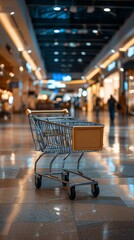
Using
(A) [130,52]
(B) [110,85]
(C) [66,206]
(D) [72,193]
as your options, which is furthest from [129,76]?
(C) [66,206]

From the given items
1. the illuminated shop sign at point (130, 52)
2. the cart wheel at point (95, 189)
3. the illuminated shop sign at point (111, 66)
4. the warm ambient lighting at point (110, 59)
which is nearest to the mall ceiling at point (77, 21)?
the warm ambient lighting at point (110, 59)

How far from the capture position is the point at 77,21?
87.1 feet

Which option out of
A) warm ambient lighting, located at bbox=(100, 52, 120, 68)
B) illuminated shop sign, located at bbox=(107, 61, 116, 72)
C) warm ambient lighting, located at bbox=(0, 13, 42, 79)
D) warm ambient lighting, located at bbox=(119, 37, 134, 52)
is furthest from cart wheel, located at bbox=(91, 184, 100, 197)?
illuminated shop sign, located at bbox=(107, 61, 116, 72)

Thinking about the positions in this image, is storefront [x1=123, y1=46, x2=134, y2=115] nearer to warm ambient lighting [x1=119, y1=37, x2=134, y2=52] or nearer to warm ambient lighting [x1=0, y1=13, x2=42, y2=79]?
warm ambient lighting [x1=119, y1=37, x2=134, y2=52]

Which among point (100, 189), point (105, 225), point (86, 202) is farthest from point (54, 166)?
point (105, 225)

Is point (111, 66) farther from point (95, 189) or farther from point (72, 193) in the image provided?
point (72, 193)

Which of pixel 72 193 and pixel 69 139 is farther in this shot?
pixel 69 139

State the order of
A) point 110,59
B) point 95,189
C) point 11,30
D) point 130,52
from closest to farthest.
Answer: point 95,189
point 11,30
point 130,52
point 110,59

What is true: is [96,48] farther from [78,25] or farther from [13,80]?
[78,25]

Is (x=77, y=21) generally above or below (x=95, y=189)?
above

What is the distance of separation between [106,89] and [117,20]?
74.2 ft

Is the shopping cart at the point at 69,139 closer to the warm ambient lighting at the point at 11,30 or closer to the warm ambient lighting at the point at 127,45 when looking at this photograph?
the warm ambient lighting at the point at 11,30

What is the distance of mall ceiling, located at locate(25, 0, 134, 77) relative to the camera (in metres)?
21.3

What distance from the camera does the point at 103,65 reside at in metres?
45.6
